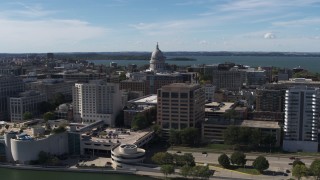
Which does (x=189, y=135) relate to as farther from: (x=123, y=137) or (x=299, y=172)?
(x=299, y=172)

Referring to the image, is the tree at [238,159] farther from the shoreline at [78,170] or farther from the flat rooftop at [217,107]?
the flat rooftop at [217,107]

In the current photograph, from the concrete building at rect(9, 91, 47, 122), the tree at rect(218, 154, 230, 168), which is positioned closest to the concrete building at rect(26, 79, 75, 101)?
the concrete building at rect(9, 91, 47, 122)

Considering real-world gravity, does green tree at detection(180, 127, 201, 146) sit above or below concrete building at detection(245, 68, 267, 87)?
below

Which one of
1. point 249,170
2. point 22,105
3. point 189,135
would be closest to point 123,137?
point 189,135

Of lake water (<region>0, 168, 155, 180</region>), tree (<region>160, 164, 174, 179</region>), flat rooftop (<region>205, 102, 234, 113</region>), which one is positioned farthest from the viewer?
flat rooftop (<region>205, 102, 234, 113</region>)

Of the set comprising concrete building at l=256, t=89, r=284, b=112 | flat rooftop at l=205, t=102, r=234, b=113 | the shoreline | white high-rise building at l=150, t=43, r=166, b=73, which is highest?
white high-rise building at l=150, t=43, r=166, b=73

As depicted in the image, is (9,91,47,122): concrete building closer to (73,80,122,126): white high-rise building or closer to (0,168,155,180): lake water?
(73,80,122,126): white high-rise building
